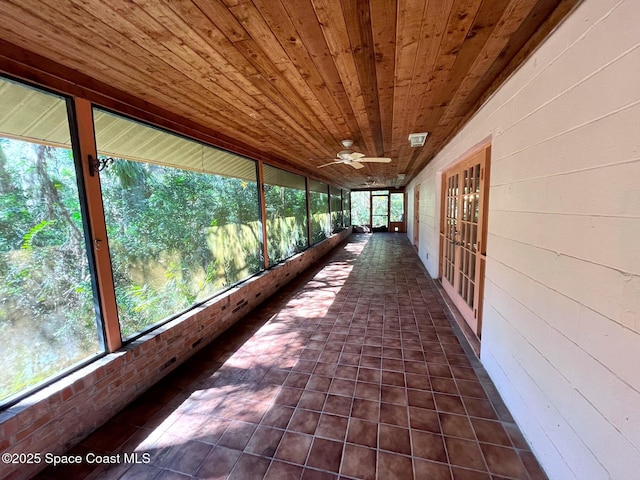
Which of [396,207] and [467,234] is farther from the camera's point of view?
[396,207]

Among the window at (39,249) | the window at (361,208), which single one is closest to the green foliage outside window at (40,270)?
the window at (39,249)

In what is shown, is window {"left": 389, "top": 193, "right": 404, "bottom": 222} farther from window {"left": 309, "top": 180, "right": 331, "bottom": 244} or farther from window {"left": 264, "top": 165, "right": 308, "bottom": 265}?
window {"left": 264, "top": 165, "right": 308, "bottom": 265}

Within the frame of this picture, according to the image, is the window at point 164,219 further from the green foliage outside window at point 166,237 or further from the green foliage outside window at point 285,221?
the green foliage outside window at point 285,221

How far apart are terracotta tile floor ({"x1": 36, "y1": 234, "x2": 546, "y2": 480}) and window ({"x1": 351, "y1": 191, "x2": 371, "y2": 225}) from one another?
10.2m

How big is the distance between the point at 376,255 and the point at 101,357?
6.31 metres

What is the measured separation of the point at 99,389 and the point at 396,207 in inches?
486

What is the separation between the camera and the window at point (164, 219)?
2061mm

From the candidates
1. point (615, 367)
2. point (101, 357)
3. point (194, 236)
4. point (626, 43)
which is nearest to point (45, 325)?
point (101, 357)

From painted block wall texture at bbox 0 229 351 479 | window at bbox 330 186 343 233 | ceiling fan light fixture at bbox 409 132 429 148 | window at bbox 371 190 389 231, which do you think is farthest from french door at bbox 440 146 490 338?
window at bbox 371 190 389 231

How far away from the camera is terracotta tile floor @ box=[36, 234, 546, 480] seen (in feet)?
4.80

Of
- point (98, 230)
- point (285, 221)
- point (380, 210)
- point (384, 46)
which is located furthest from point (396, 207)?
point (98, 230)

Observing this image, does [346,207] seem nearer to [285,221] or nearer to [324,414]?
[285,221]

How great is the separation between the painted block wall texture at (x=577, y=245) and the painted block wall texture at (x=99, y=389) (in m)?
2.67

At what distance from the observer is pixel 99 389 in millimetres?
1769
